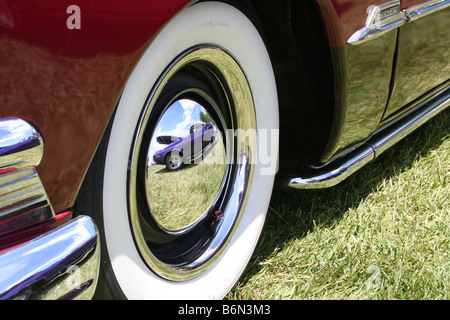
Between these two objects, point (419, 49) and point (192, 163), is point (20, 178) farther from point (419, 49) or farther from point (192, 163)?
point (419, 49)

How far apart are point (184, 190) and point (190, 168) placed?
6 centimetres

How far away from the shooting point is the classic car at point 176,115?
86 centimetres

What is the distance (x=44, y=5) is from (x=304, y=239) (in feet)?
4.15

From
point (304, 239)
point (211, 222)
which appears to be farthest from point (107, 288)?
point (304, 239)

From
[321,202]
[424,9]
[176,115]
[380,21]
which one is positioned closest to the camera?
[176,115]

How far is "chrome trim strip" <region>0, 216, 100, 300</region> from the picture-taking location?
0.86m

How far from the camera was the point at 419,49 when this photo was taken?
169 centimetres

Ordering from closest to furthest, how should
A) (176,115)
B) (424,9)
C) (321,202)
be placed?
(176,115) < (424,9) < (321,202)

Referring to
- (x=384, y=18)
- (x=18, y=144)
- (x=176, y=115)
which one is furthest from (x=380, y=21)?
(x=18, y=144)

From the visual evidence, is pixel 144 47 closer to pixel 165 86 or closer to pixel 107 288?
pixel 165 86

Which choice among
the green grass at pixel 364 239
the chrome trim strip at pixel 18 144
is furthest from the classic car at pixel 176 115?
the green grass at pixel 364 239

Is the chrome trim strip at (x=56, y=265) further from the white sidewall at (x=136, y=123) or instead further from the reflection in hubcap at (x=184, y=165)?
the reflection in hubcap at (x=184, y=165)
